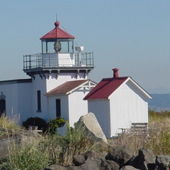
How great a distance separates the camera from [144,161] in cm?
1255

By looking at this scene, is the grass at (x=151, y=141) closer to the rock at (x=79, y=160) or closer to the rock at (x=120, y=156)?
the rock at (x=120, y=156)

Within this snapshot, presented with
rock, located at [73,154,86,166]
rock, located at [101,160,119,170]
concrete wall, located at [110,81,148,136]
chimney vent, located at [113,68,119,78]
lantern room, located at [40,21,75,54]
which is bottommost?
rock, located at [101,160,119,170]

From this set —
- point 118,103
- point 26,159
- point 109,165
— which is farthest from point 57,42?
point 109,165

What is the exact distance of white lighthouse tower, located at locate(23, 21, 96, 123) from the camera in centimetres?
4012

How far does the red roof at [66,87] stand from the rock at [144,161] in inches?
1037

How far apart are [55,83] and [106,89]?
27.7ft

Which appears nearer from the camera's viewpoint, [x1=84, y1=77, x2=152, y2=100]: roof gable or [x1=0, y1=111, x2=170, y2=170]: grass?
[x1=0, y1=111, x2=170, y2=170]: grass

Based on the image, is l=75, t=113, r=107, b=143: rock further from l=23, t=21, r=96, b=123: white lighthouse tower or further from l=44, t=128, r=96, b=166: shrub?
l=23, t=21, r=96, b=123: white lighthouse tower

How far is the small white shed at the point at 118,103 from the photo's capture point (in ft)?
109

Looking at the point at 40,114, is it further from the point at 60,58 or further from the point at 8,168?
the point at 8,168

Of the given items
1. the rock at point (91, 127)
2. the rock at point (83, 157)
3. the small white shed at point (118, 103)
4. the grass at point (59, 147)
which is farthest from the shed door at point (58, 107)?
the rock at point (83, 157)

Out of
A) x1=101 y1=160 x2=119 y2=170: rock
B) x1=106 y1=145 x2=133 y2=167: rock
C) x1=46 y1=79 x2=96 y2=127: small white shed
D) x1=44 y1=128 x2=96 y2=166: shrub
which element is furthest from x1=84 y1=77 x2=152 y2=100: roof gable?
x1=101 y1=160 x2=119 y2=170: rock

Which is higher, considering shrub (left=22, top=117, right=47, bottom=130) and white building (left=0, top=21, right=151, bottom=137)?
white building (left=0, top=21, right=151, bottom=137)

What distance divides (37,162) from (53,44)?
92.8 ft
